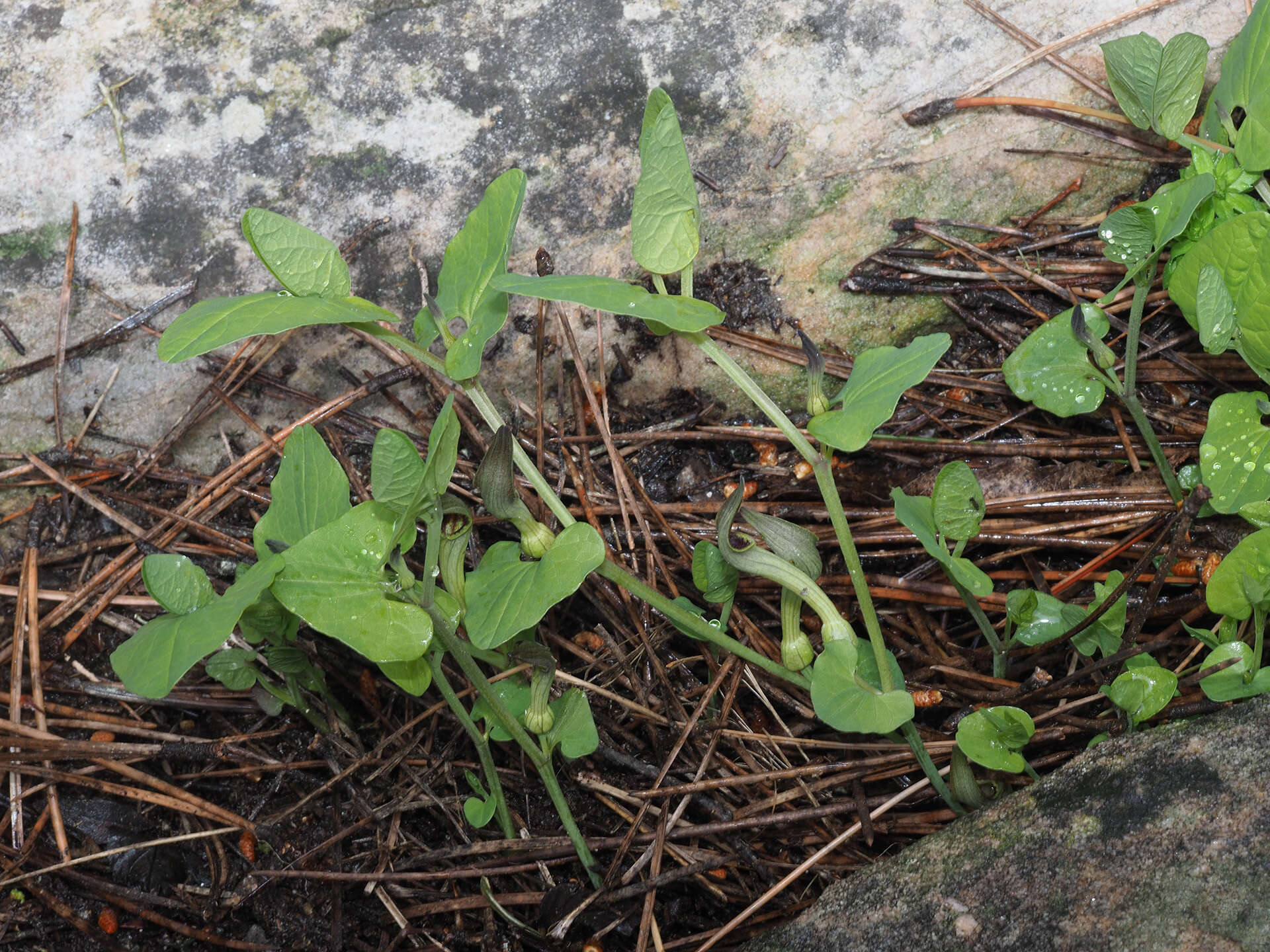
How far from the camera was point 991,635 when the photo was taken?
1.90 meters

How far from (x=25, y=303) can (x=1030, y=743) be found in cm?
274

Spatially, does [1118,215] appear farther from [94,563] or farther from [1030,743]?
[94,563]

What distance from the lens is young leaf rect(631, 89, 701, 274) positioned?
1.64 meters

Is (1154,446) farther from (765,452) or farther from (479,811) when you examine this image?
(479,811)

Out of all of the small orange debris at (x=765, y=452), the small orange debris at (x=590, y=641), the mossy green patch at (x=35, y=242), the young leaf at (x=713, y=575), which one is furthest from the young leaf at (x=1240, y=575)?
the mossy green patch at (x=35, y=242)

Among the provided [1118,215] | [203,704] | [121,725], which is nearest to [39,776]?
[121,725]

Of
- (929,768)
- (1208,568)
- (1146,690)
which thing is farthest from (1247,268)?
(929,768)

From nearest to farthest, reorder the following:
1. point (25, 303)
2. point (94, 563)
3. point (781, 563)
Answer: point (781, 563) → point (94, 563) → point (25, 303)

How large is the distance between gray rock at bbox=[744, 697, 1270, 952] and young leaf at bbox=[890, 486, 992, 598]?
34 centimetres

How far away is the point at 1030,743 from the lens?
6.02 feet

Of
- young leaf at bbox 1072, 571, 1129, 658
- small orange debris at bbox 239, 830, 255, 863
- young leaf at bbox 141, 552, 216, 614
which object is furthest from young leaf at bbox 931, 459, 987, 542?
small orange debris at bbox 239, 830, 255, 863

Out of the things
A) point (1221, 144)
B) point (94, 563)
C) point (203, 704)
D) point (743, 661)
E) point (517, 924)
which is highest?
point (1221, 144)

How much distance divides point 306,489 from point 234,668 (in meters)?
0.46

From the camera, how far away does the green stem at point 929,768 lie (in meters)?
1.78
